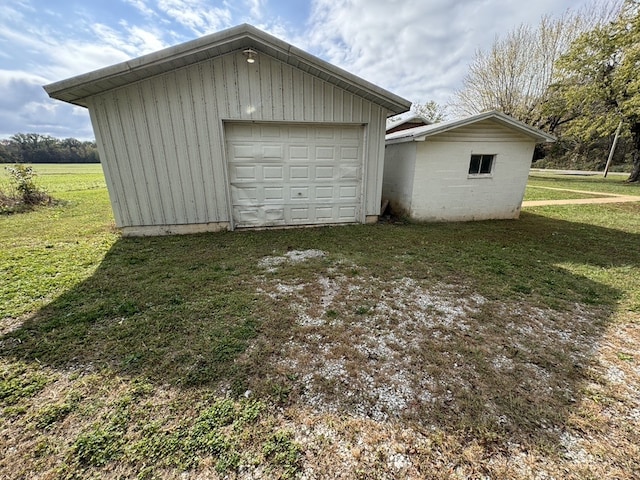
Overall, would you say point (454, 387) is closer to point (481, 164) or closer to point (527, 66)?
point (481, 164)

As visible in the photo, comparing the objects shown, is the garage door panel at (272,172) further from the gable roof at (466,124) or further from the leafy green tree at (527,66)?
the leafy green tree at (527,66)

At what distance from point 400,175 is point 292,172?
316 cm

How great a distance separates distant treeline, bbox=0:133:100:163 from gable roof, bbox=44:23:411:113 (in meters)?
44.7

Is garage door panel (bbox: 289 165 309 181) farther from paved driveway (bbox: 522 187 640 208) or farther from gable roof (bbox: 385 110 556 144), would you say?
paved driveway (bbox: 522 187 640 208)

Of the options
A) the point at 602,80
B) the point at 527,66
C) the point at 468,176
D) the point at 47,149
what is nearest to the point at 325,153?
the point at 468,176

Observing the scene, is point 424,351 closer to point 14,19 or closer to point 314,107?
point 314,107

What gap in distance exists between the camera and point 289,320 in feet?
9.86

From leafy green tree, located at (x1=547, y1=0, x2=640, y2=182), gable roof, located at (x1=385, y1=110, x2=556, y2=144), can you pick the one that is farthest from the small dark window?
leafy green tree, located at (x1=547, y1=0, x2=640, y2=182)

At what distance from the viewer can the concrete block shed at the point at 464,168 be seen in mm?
7074

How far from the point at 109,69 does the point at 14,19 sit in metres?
3.27

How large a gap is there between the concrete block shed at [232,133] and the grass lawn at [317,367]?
1816mm

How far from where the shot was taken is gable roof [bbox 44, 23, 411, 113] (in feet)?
15.6

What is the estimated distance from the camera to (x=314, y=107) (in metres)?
6.12

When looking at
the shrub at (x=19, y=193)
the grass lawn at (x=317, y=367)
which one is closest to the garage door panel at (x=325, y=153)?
the grass lawn at (x=317, y=367)
